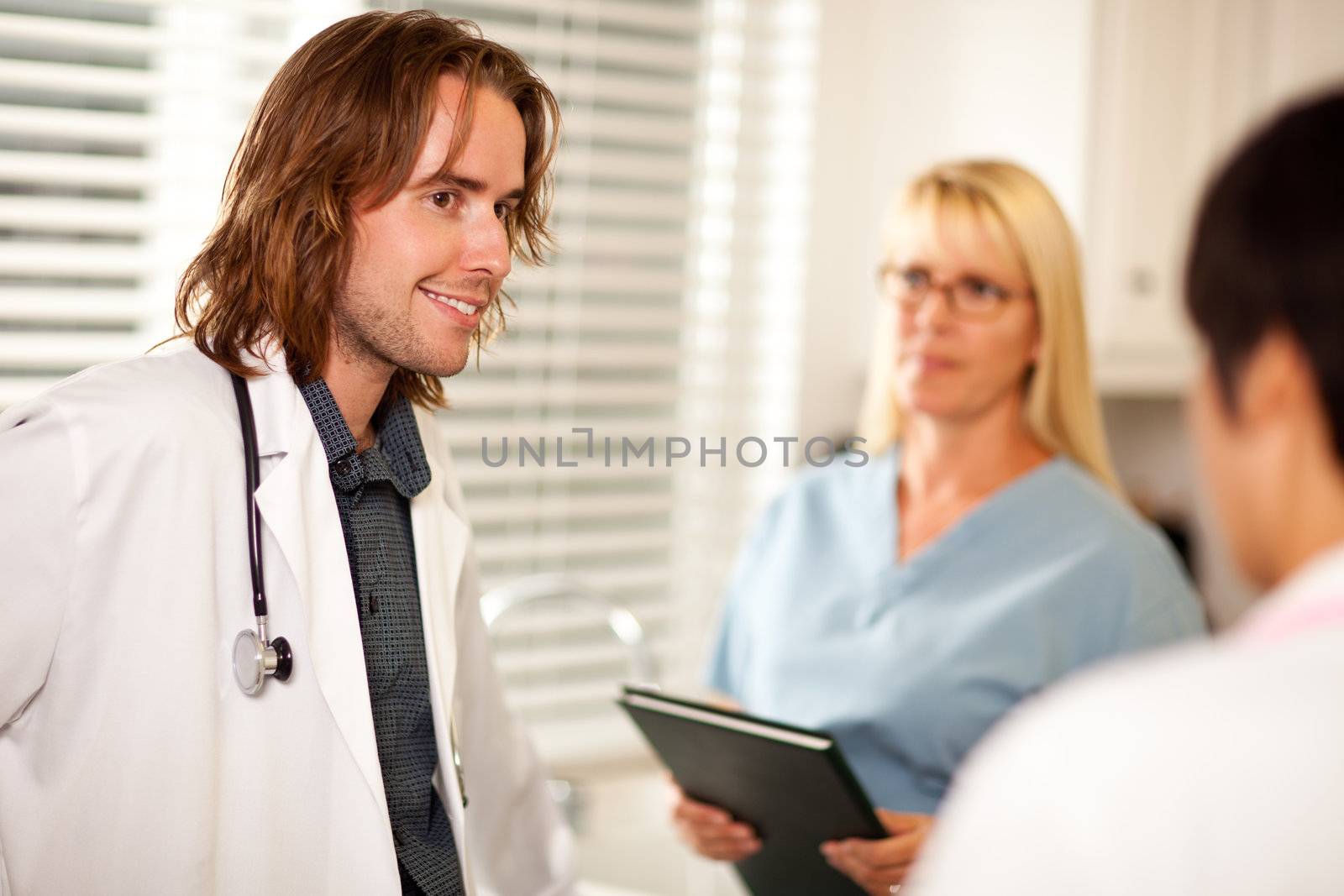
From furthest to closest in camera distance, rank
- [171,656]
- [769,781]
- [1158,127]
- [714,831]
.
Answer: [1158,127], [714,831], [769,781], [171,656]

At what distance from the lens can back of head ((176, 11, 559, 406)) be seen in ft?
4.02

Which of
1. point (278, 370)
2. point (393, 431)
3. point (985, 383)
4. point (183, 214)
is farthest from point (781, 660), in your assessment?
point (183, 214)

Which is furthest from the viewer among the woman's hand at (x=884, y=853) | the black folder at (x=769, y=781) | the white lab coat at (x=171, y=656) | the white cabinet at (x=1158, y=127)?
the white cabinet at (x=1158, y=127)

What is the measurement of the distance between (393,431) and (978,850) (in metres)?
0.90

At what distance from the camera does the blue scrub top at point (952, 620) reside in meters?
1.55

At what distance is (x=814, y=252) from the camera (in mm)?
2668

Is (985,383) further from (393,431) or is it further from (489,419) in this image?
(489,419)

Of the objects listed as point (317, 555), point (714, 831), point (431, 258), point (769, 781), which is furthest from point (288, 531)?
point (714, 831)

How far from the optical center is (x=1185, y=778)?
552 millimetres

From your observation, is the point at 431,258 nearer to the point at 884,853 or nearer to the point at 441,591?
the point at 441,591

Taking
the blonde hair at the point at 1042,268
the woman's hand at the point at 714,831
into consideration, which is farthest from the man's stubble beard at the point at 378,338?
the blonde hair at the point at 1042,268

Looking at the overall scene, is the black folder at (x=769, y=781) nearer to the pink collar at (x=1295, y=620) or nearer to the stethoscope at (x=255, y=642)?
the stethoscope at (x=255, y=642)

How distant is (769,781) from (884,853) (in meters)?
0.16

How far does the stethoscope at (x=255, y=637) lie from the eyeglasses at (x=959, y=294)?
93 cm
